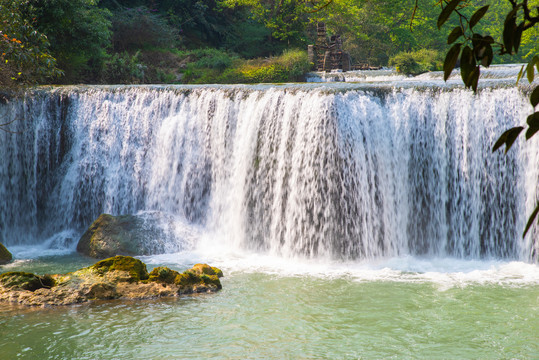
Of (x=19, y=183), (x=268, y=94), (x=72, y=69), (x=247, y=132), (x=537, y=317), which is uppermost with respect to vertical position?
(x=72, y=69)

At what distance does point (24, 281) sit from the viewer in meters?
7.74

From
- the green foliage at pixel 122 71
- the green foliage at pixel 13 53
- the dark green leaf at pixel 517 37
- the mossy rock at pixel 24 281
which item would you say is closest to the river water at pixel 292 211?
the mossy rock at pixel 24 281

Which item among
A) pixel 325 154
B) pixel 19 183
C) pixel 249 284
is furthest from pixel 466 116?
pixel 19 183

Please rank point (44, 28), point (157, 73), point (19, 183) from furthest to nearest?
point (157, 73)
point (44, 28)
point (19, 183)

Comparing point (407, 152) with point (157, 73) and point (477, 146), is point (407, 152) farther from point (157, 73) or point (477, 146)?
point (157, 73)

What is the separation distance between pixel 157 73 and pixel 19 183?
1021cm

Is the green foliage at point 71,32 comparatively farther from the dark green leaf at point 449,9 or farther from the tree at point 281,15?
the dark green leaf at point 449,9

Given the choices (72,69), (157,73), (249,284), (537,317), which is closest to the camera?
(537,317)

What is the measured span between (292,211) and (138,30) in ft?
51.1

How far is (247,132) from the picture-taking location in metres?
11.9

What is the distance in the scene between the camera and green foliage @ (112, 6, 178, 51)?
2356cm

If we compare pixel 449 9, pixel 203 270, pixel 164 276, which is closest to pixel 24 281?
pixel 164 276

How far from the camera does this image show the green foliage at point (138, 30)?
2356 centimetres

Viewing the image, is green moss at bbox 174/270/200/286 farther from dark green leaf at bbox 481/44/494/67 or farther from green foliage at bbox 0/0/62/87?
dark green leaf at bbox 481/44/494/67
